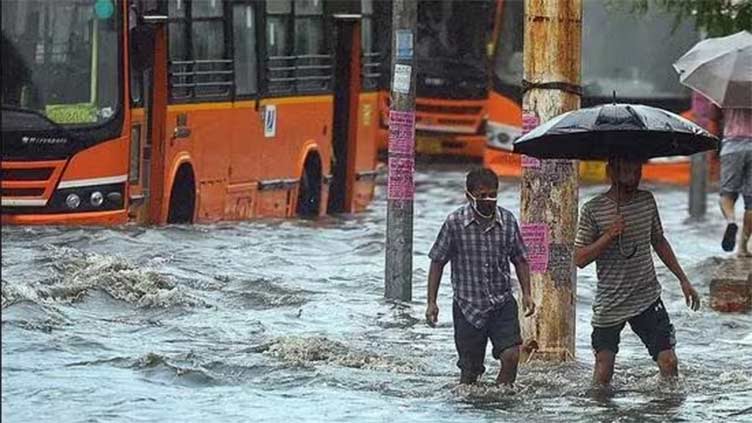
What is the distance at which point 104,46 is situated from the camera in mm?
20172

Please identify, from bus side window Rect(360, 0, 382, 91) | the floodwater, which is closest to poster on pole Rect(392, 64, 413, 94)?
the floodwater

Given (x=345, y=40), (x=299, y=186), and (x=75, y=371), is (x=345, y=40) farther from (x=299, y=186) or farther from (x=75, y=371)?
(x=75, y=371)

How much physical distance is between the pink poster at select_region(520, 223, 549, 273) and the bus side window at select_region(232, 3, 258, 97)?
34.1 feet

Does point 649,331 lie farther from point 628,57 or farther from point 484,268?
point 628,57

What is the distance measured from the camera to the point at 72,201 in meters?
19.9

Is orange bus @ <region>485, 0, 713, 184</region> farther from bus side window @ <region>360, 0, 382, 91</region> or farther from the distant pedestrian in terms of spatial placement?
the distant pedestrian

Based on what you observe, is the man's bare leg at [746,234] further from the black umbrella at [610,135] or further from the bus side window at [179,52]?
the black umbrella at [610,135]

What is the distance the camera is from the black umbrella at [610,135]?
38.8ft

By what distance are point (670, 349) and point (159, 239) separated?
28.6 feet

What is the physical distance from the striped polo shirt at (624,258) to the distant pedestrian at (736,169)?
310 inches

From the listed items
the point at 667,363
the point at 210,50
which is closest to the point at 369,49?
the point at 210,50

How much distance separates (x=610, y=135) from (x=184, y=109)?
10407 millimetres

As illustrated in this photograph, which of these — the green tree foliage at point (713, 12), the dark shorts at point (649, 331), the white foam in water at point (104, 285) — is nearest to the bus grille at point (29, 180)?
the white foam in water at point (104, 285)

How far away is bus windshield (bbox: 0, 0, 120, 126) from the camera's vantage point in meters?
19.6
